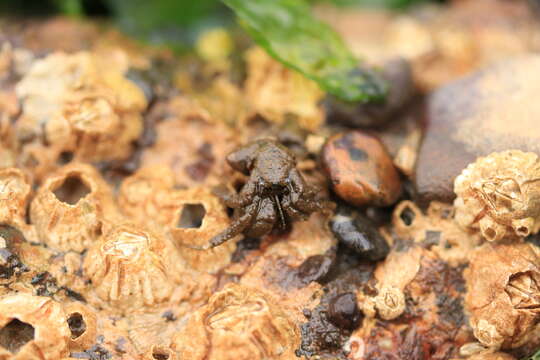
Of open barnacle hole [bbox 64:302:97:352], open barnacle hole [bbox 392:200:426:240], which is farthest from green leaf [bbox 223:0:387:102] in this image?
open barnacle hole [bbox 64:302:97:352]

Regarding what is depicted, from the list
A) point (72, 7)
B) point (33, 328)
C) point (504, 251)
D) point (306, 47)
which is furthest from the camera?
point (72, 7)

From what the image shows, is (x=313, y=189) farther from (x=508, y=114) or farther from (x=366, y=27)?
(x=366, y=27)

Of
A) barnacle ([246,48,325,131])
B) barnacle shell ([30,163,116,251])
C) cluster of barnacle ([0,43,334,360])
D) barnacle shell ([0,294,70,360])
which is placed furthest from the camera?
barnacle ([246,48,325,131])

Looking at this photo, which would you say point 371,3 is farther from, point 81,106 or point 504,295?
point 504,295

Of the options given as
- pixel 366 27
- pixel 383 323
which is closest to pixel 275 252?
pixel 383 323

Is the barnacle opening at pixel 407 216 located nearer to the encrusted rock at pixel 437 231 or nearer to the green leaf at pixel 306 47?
the encrusted rock at pixel 437 231

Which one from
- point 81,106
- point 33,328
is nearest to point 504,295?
point 33,328

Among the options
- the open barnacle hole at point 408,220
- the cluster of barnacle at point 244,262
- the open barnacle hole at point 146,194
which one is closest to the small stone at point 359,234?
the cluster of barnacle at point 244,262

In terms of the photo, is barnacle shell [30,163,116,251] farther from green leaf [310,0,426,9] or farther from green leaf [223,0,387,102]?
green leaf [310,0,426,9]
